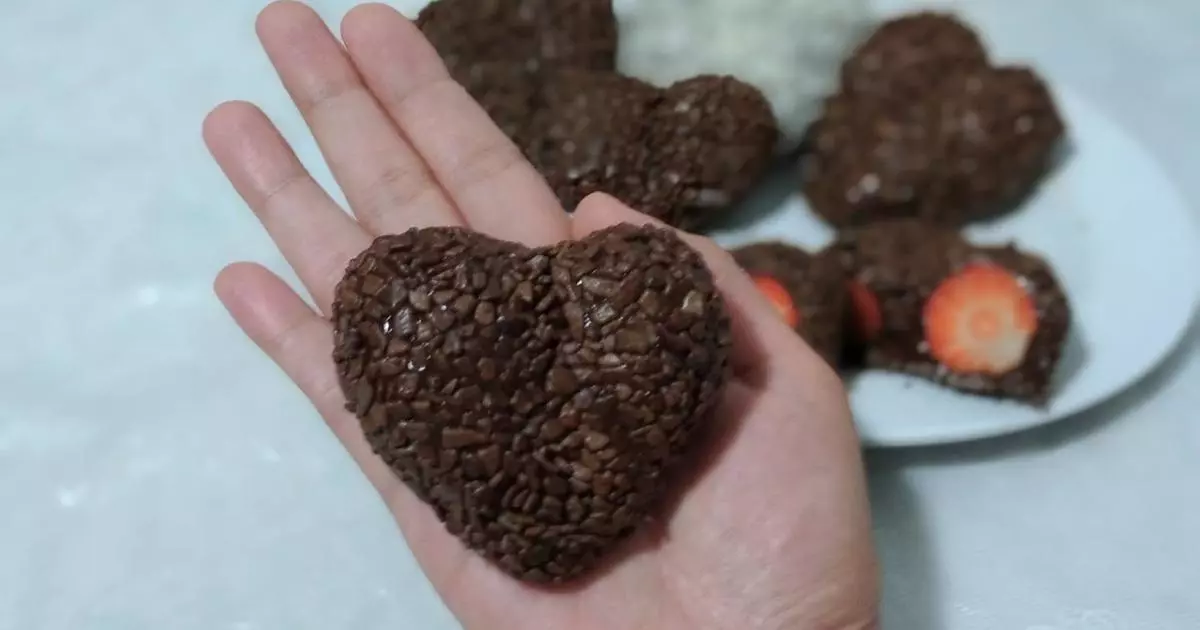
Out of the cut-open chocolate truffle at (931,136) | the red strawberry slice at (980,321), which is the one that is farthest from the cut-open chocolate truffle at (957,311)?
the cut-open chocolate truffle at (931,136)

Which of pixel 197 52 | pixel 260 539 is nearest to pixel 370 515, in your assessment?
pixel 260 539

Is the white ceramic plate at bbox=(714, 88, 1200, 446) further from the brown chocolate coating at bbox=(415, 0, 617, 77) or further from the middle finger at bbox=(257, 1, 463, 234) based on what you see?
the middle finger at bbox=(257, 1, 463, 234)

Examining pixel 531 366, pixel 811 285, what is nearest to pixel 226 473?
pixel 531 366

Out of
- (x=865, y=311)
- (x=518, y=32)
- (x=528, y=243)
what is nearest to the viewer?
(x=528, y=243)

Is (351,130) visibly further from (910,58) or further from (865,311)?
(910,58)

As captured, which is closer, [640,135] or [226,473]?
[226,473]

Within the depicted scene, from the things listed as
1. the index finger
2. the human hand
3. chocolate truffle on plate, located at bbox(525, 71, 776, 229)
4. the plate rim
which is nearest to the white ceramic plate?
the plate rim

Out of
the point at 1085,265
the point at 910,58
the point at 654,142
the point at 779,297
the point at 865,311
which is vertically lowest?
the point at 1085,265
